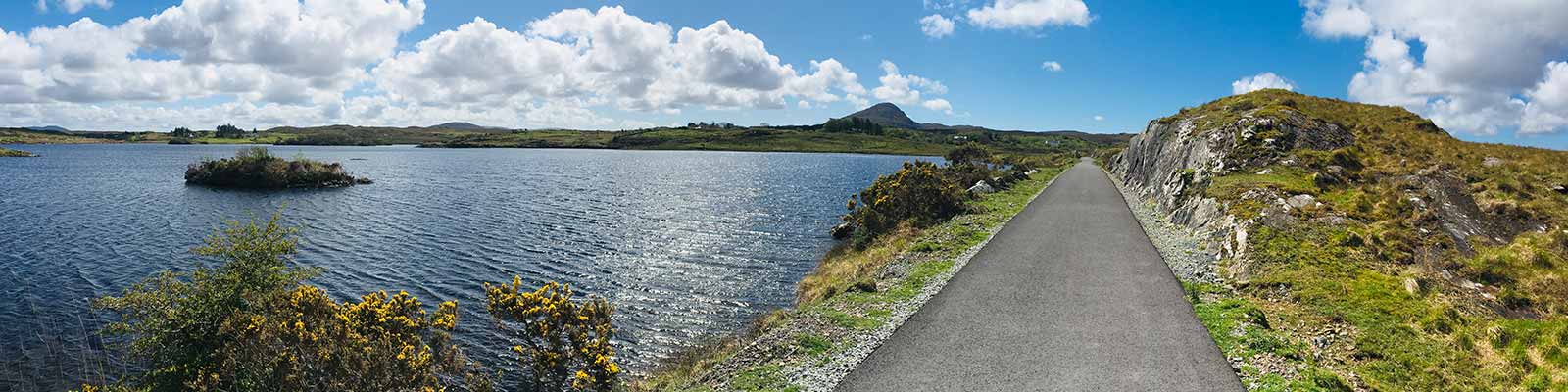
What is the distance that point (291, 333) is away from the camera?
42.5ft

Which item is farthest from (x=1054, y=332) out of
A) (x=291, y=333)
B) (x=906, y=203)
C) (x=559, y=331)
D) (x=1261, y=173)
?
(x=906, y=203)

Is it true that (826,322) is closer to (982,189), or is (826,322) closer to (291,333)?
(291,333)

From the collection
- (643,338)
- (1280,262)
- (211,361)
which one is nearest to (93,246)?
(211,361)

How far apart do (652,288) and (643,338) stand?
694 cm

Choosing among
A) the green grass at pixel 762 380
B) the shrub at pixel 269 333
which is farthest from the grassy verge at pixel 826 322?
the shrub at pixel 269 333

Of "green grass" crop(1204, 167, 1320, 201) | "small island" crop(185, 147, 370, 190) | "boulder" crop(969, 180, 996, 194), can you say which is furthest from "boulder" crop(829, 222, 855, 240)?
"small island" crop(185, 147, 370, 190)

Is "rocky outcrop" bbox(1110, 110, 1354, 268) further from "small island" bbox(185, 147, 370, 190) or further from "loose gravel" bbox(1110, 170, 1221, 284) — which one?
"small island" bbox(185, 147, 370, 190)

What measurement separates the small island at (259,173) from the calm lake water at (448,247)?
10.4ft

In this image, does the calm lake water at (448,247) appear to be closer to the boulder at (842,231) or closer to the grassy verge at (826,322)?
the boulder at (842,231)

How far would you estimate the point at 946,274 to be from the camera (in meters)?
24.6

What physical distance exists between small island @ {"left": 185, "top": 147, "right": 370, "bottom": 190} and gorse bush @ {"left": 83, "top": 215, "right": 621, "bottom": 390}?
69696mm

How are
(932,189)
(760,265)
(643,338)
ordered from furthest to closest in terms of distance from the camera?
(932,189) < (760,265) < (643,338)

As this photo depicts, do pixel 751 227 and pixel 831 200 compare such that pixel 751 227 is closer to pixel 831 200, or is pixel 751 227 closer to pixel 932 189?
pixel 932 189

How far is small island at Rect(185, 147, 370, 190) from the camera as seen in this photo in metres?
72.6
